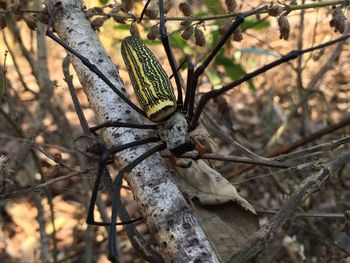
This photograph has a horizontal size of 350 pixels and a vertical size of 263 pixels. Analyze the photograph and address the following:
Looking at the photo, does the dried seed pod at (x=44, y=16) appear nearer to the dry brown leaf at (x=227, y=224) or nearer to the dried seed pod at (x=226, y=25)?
the dried seed pod at (x=226, y=25)

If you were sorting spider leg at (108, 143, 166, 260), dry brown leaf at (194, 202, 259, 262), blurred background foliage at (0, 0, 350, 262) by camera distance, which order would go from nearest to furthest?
spider leg at (108, 143, 166, 260), dry brown leaf at (194, 202, 259, 262), blurred background foliage at (0, 0, 350, 262)

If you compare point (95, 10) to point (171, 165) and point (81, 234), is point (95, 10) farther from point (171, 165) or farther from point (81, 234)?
point (81, 234)

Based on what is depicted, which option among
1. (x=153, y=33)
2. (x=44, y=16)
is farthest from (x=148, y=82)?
(x=44, y=16)

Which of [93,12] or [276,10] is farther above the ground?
[93,12]

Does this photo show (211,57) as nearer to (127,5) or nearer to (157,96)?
(157,96)

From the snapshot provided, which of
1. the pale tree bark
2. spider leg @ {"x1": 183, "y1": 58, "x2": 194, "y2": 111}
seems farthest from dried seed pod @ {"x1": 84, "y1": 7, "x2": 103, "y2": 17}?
spider leg @ {"x1": 183, "y1": 58, "x2": 194, "y2": 111}

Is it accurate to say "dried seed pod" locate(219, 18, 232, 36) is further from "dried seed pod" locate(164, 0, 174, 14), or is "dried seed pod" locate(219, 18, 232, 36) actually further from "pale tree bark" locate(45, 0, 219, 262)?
"pale tree bark" locate(45, 0, 219, 262)

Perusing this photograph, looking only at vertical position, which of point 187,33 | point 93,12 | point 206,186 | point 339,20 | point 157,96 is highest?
point 93,12
